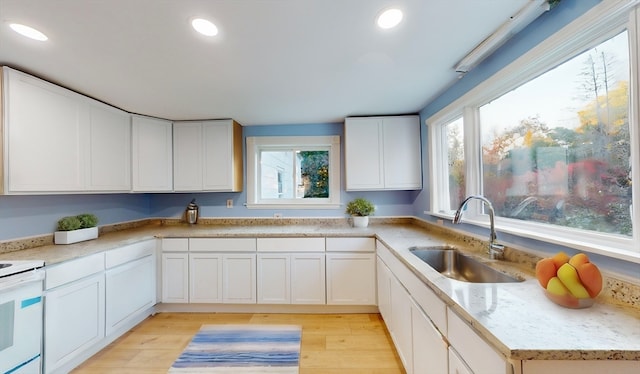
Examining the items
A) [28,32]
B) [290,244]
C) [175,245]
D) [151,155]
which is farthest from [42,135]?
[290,244]

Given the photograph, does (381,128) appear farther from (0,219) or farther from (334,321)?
(0,219)

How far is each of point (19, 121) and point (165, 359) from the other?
210cm

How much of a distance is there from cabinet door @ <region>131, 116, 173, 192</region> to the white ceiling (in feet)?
1.35

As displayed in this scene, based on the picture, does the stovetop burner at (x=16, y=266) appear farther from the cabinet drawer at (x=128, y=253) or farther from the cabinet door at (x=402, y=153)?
the cabinet door at (x=402, y=153)

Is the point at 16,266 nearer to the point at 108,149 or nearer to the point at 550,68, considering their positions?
the point at 108,149

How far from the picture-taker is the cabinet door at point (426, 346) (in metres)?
1.15

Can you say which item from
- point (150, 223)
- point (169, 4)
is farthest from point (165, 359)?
point (169, 4)

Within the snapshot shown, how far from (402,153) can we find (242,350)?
8.47 feet

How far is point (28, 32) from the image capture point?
1407mm

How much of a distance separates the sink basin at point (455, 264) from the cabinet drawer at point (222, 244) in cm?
167

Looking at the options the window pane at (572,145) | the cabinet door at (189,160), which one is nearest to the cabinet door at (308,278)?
the cabinet door at (189,160)

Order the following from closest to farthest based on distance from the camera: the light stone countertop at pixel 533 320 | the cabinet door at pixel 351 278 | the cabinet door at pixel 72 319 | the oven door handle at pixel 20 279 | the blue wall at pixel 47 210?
1. the light stone countertop at pixel 533 320
2. the oven door handle at pixel 20 279
3. the cabinet door at pixel 72 319
4. the blue wall at pixel 47 210
5. the cabinet door at pixel 351 278

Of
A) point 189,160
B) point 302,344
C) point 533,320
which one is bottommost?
point 302,344

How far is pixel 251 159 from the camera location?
3348mm
